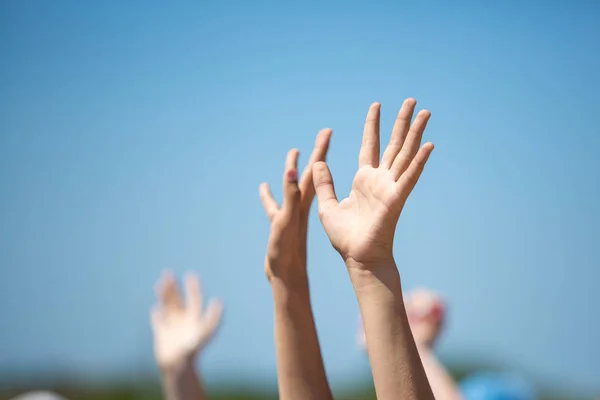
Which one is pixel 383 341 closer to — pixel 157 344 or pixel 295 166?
pixel 295 166

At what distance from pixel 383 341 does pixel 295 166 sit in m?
1.03

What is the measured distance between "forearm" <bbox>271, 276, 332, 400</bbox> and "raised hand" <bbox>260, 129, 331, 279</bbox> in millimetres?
62

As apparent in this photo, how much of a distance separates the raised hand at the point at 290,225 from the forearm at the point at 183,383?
71.1 inches

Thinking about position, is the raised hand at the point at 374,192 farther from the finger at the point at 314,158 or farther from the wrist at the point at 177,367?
the wrist at the point at 177,367

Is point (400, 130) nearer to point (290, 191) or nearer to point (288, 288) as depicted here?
point (290, 191)

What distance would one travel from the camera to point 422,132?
99.0 inches

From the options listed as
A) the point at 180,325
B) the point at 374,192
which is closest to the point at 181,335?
the point at 180,325

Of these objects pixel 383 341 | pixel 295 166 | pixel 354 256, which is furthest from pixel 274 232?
pixel 383 341

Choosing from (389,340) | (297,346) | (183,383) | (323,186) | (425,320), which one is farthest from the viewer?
(425,320)

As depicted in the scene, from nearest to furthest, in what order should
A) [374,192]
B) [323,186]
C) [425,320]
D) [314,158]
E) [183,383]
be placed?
1. [374,192]
2. [323,186]
3. [314,158]
4. [183,383]
5. [425,320]

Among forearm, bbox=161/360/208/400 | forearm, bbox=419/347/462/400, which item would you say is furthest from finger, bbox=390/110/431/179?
forearm, bbox=161/360/208/400

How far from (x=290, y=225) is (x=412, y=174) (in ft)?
2.31

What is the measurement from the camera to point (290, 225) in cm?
297

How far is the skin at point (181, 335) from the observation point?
461 cm
